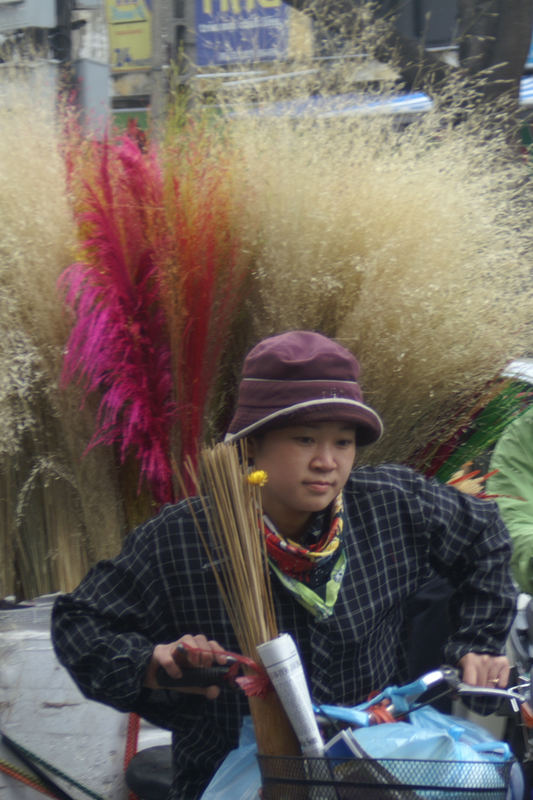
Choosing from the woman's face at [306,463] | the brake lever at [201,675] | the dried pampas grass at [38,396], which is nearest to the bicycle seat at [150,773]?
the dried pampas grass at [38,396]

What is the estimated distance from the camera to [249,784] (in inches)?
51.4

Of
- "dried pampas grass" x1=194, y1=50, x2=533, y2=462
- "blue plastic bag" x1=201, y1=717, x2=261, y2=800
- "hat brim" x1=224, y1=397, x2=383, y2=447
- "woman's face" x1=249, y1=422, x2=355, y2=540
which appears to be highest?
"dried pampas grass" x1=194, y1=50, x2=533, y2=462

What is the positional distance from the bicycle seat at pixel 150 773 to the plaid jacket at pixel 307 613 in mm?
505

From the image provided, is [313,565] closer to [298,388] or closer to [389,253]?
[298,388]

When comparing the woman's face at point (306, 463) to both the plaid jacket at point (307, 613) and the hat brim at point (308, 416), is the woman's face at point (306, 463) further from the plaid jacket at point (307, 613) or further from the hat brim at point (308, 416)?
the plaid jacket at point (307, 613)

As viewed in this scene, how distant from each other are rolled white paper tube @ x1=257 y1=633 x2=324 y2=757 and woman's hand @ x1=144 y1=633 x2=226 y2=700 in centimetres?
10

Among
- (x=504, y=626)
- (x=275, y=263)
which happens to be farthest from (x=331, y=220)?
(x=504, y=626)

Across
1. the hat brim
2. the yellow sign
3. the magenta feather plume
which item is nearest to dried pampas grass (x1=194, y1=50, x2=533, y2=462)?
the magenta feather plume

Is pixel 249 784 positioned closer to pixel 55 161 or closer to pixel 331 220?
pixel 331 220

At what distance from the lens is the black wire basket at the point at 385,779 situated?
3.32 feet

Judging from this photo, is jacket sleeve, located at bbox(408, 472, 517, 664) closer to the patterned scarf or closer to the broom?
the patterned scarf

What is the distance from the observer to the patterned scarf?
1.37m

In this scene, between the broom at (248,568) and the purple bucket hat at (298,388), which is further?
the purple bucket hat at (298,388)

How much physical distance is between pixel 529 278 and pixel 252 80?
25.6 inches
